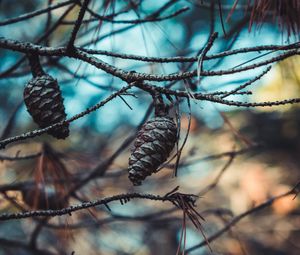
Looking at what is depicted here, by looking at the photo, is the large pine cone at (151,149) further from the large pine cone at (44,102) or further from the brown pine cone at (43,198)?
the brown pine cone at (43,198)

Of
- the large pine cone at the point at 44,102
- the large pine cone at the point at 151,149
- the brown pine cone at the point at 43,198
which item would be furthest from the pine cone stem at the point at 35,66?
the brown pine cone at the point at 43,198

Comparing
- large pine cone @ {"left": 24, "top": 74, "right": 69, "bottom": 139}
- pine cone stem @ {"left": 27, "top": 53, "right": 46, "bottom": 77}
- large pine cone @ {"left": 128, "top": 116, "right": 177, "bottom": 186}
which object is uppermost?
pine cone stem @ {"left": 27, "top": 53, "right": 46, "bottom": 77}

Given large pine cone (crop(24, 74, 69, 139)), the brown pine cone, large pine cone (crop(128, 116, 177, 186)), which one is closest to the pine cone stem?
large pine cone (crop(24, 74, 69, 139))

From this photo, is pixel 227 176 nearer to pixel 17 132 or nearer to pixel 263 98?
pixel 263 98

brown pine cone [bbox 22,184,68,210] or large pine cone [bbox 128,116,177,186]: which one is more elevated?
brown pine cone [bbox 22,184,68,210]

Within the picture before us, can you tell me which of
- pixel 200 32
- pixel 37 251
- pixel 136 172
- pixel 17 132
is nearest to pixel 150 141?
pixel 136 172

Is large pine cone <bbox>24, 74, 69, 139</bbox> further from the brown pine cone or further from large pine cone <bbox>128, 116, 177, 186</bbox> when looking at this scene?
the brown pine cone

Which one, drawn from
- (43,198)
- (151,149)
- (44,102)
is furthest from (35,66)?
(43,198)
